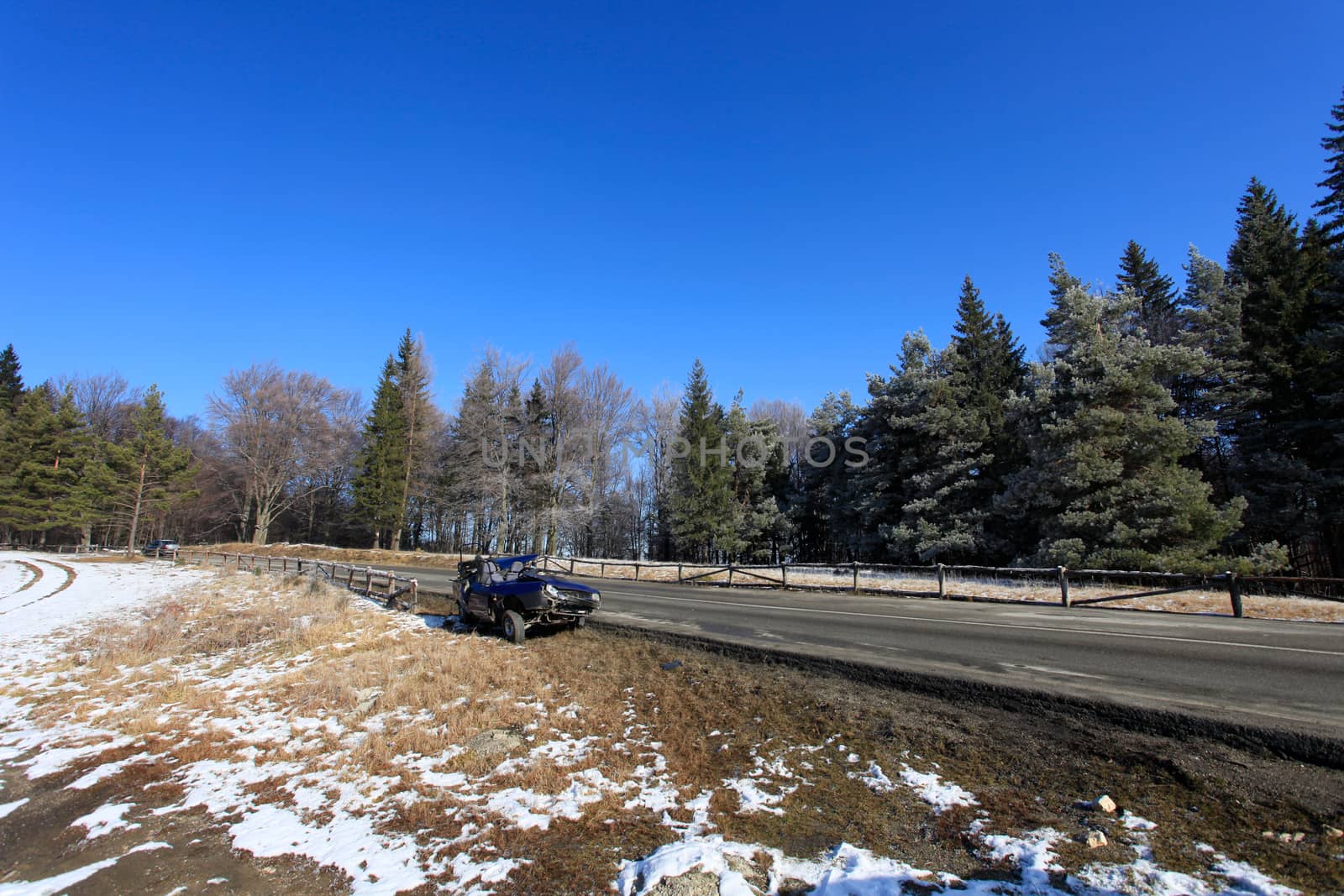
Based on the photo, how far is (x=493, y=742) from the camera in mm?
6906

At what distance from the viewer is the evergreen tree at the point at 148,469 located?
44.8 meters

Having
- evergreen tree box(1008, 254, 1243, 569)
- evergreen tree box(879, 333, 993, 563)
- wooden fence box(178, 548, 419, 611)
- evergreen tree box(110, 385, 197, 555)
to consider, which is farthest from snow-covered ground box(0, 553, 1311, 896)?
evergreen tree box(110, 385, 197, 555)

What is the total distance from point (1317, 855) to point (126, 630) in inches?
891

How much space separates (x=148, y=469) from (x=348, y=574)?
120 feet

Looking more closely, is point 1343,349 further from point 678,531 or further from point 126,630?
point 126,630

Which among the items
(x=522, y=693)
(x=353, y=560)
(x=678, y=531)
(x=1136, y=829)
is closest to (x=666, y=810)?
(x=1136, y=829)

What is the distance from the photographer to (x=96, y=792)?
257 inches

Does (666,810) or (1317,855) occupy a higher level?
(1317,855)

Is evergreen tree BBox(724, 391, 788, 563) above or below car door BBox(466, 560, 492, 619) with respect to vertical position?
above

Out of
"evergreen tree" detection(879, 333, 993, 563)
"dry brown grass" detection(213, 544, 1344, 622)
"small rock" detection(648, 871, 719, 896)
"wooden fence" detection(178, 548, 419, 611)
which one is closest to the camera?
"small rock" detection(648, 871, 719, 896)

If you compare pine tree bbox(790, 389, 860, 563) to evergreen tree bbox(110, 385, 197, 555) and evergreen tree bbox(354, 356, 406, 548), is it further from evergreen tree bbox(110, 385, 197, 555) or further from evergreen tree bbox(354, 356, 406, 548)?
evergreen tree bbox(110, 385, 197, 555)

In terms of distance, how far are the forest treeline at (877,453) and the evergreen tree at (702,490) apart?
0.19 metres

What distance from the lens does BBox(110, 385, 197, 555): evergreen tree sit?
44.8 m

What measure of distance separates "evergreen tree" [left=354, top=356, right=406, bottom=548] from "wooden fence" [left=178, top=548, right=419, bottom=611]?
401 inches
